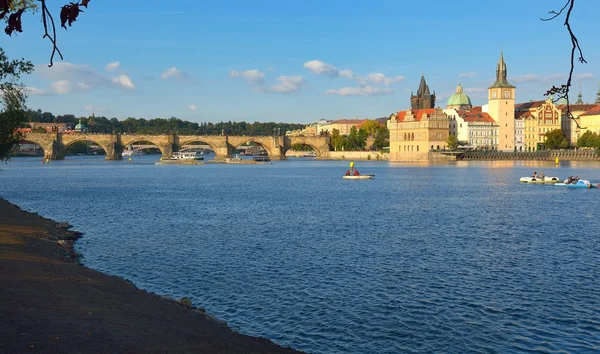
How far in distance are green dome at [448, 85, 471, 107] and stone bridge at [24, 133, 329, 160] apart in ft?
139

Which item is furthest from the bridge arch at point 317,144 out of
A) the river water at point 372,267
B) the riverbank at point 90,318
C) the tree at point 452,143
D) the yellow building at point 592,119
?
the riverbank at point 90,318

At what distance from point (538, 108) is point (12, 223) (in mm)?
153686

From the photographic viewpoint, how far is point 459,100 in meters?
186

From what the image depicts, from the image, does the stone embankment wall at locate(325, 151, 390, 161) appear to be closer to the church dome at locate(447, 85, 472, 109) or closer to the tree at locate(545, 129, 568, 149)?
the church dome at locate(447, 85, 472, 109)

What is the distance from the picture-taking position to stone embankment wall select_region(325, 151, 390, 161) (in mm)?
175250

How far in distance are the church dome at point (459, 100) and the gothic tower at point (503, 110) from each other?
23.1 m

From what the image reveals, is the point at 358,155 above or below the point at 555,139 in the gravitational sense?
below

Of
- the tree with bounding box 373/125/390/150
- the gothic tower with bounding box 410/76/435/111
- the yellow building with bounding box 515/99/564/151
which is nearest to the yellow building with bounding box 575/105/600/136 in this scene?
the yellow building with bounding box 515/99/564/151

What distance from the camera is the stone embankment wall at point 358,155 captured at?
175 metres

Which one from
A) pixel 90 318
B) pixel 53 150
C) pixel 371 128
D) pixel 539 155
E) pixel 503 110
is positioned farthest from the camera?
pixel 371 128

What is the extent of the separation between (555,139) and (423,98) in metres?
45.8

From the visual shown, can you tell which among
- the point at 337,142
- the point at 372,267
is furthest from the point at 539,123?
the point at 372,267

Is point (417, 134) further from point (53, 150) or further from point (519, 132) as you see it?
point (53, 150)

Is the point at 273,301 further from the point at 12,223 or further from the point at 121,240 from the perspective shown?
the point at 12,223
